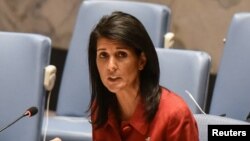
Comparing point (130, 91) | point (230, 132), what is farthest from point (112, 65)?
point (230, 132)

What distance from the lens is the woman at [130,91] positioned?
107 cm

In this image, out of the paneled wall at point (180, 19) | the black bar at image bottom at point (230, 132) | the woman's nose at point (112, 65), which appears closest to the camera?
the black bar at image bottom at point (230, 132)

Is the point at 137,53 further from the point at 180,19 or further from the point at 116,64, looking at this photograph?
the point at 180,19

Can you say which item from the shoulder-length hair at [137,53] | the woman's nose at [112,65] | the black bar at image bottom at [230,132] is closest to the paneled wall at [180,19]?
the shoulder-length hair at [137,53]

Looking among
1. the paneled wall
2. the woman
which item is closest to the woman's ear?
the woman

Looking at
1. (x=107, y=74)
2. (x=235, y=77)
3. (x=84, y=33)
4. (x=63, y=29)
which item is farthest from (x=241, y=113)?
(x=63, y=29)

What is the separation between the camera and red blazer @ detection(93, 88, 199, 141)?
1104 millimetres

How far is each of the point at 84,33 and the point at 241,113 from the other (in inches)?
24.3

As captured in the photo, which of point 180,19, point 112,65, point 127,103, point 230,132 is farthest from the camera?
point 180,19

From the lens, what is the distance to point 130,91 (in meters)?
1.16

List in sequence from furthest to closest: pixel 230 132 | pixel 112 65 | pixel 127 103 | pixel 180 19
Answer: pixel 180 19 → pixel 127 103 → pixel 112 65 → pixel 230 132

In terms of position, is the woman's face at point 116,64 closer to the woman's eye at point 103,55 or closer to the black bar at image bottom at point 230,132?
the woman's eye at point 103,55

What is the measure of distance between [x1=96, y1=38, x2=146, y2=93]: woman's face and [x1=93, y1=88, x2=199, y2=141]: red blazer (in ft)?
0.27

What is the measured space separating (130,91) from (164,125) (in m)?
0.10
